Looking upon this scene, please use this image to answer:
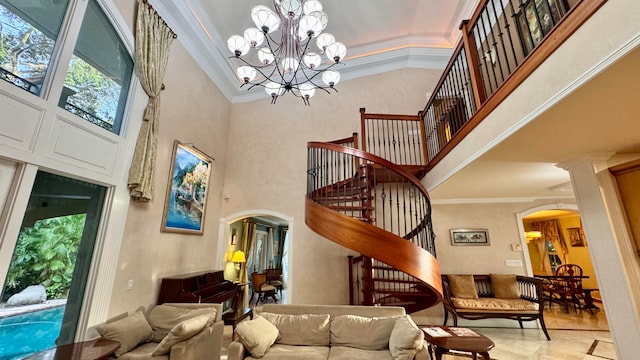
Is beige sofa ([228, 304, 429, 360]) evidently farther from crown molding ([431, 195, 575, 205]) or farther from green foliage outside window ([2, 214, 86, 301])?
crown molding ([431, 195, 575, 205])

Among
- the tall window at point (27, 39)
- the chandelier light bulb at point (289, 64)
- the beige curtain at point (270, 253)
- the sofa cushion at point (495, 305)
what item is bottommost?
the sofa cushion at point (495, 305)

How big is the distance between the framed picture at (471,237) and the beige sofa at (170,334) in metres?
4.43

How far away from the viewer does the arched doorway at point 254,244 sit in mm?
5512

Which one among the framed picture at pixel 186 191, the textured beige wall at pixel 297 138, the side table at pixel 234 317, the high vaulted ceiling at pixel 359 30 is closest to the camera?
the side table at pixel 234 317

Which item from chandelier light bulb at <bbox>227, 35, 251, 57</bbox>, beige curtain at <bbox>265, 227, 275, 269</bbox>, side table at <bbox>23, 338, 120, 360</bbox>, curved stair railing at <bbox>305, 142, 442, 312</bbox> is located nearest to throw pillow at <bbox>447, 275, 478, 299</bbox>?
curved stair railing at <bbox>305, 142, 442, 312</bbox>

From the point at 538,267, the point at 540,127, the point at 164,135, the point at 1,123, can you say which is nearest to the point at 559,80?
the point at 540,127

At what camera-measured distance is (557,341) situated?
3947mm

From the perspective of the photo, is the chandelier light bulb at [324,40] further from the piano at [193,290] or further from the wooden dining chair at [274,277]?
the wooden dining chair at [274,277]

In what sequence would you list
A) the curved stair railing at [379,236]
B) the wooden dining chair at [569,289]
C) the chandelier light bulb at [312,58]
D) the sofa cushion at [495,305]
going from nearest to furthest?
the curved stair railing at [379,236]
the chandelier light bulb at [312,58]
the sofa cushion at [495,305]
the wooden dining chair at [569,289]

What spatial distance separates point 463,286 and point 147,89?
234 inches

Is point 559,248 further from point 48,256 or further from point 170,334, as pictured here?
point 48,256

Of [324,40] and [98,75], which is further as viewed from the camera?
[324,40]

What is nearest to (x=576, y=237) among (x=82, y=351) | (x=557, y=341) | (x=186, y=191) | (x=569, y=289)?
(x=569, y=289)

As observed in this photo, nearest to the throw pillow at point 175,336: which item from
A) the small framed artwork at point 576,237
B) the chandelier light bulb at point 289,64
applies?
the chandelier light bulb at point 289,64
